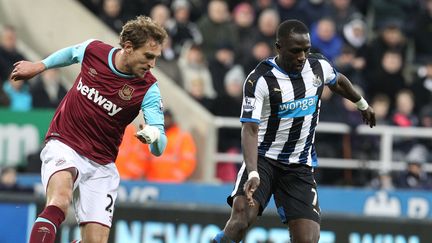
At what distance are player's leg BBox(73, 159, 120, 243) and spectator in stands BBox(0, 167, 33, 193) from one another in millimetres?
5337

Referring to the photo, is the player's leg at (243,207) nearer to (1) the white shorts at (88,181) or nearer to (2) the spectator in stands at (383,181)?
(1) the white shorts at (88,181)

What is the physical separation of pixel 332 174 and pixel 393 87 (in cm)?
161

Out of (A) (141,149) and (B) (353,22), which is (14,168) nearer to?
(A) (141,149)

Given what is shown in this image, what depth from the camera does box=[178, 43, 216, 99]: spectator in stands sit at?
15992mm

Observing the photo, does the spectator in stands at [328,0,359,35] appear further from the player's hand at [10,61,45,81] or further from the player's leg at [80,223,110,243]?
the player's hand at [10,61,45,81]

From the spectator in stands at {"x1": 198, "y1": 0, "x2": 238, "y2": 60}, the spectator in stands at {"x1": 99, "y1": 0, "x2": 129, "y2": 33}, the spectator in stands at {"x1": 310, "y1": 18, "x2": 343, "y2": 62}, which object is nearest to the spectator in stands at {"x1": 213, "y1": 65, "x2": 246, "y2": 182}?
the spectator in stands at {"x1": 198, "y1": 0, "x2": 238, "y2": 60}

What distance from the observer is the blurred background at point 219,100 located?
50.0 ft

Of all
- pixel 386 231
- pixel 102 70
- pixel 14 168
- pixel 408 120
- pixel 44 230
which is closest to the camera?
pixel 44 230

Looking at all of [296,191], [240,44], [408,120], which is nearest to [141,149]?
[240,44]

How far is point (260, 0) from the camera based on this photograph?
57.0 ft

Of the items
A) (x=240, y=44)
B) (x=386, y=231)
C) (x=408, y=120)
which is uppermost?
(x=240, y=44)

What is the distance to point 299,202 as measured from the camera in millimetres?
9344

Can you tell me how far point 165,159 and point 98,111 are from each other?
652 centimetres

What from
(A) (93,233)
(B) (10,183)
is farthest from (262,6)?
(A) (93,233)
